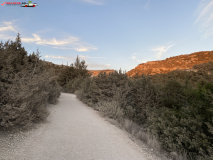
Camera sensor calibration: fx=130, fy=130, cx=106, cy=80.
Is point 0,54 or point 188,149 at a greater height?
point 0,54

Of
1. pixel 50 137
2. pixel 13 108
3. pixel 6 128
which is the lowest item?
pixel 50 137

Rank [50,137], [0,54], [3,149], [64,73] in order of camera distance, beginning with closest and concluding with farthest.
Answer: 1. [3,149]
2. [50,137]
3. [0,54]
4. [64,73]

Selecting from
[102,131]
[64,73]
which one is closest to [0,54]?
[102,131]

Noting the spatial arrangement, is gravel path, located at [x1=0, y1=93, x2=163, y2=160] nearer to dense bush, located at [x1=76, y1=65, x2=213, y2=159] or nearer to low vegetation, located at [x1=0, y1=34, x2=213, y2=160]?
low vegetation, located at [x1=0, y1=34, x2=213, y2=160]

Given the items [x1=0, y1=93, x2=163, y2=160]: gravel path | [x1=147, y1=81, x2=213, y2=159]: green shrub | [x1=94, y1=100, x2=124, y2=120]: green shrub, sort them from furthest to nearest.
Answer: [x1=94, y1=100, x2=124, y2=120]: green shrub < [x1=147, y1=81, x2=213, y2=159]: green shrub < [x1=0, y1=93, x2=163, y2=160]: gravel path

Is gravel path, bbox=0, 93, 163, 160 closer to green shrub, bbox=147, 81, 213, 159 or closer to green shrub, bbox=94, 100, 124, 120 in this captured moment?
green shrub, bbox=147, 81, 213, 159

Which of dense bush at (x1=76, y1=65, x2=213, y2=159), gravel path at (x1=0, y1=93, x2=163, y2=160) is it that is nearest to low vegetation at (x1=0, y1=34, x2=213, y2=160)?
dense bush at (x1=76, y1=65, x2=213, y2=159)

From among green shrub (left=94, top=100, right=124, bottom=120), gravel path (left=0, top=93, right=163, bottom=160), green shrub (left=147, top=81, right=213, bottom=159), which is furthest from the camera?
green shrub (left=94, top=100, right=124, bottom=120)

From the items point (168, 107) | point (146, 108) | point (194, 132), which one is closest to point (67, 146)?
point (194, 132)

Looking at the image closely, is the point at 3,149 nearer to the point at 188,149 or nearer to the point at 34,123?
the point at 34,123

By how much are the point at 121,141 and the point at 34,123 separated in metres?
3.74

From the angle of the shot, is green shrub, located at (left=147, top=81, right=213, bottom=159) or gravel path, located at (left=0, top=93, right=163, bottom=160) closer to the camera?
gravel path, located at (left=0, top=93, right=163, bottom=160)

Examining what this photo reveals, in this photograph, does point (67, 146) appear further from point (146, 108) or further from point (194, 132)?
→ point (146, 108)

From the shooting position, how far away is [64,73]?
36.5m
